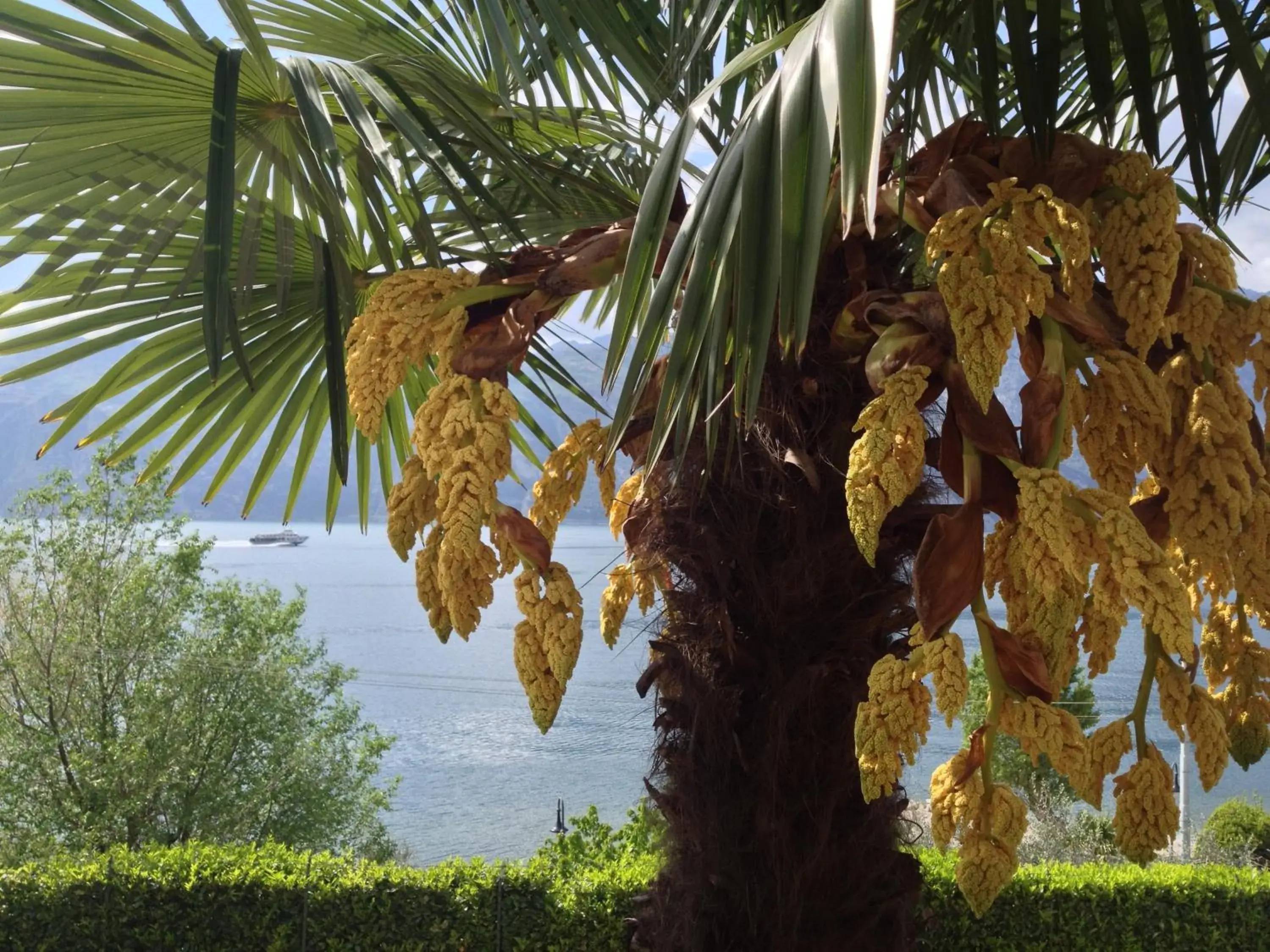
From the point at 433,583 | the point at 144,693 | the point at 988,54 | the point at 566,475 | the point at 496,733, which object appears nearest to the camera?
the point at 433,583

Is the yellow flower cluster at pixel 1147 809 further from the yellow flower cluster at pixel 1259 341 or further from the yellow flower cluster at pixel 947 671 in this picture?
the yellow flower cluster at pixel 1259 341

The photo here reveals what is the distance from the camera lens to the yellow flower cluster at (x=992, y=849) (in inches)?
32.9

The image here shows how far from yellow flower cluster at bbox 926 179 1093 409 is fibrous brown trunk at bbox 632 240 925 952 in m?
0.54

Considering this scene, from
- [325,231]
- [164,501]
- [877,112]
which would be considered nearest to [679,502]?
[325,231]

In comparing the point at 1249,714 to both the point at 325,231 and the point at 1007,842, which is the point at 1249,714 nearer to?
the point at 1007,842

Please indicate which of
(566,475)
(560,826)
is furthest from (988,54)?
(560,826)

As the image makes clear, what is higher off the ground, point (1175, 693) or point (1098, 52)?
point (1098, 52)

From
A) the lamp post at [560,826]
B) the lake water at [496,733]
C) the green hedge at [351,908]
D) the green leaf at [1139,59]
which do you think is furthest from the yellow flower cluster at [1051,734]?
the lake water at [496,733]

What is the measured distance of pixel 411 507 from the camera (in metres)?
1.01

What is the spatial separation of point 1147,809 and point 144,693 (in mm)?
15054

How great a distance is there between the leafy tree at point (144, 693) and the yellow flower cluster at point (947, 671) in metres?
13.6

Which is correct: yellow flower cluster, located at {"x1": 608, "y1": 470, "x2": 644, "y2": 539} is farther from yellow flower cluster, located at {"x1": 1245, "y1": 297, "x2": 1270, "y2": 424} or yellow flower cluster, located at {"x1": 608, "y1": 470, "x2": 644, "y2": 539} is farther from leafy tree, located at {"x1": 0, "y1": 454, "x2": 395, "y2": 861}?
leafy tree, located at {"x1": 0, "y1": 454, "x2": 395, "y2": 861}

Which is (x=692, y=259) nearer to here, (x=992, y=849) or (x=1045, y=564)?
(x=1045, y=564)

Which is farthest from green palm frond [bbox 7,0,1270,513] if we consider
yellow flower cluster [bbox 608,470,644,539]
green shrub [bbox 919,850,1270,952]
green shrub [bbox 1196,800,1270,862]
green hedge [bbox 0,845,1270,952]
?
green shrub [bbox 1196,800,1270,862]
